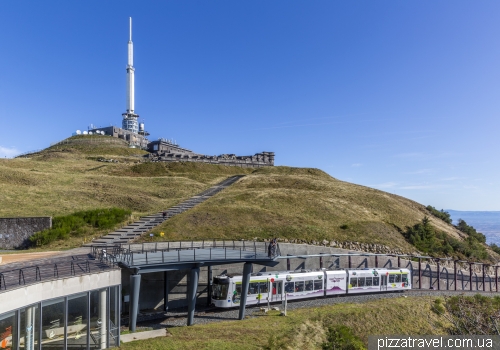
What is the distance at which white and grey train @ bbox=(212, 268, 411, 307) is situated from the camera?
2734 centimetres

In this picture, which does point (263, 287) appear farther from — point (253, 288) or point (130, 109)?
point (130, 109)

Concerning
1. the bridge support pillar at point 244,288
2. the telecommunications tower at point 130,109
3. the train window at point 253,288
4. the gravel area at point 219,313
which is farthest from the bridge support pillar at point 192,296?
the telecommunications tower at point 130,109

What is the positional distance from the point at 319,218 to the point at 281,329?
3089 centimetres

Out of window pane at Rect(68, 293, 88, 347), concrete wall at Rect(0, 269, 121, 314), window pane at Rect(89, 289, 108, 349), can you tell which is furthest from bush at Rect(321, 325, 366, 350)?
window pane at Rect(68, 293, 88, 347)

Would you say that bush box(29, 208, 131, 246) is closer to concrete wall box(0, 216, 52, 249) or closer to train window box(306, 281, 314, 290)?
concrete wall box(0, 216, 52, 249)

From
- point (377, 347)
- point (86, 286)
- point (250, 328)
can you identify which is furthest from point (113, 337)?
point (377, 347)

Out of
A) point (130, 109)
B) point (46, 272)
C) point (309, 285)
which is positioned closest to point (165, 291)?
point (46, 272)

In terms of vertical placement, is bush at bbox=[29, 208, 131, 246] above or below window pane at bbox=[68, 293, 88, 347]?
above

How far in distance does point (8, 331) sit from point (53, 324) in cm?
200

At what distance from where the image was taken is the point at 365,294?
33.6 meters

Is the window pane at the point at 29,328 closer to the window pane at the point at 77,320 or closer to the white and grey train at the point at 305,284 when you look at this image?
the window pane at the point at 77,320

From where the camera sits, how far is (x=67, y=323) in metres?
16.5

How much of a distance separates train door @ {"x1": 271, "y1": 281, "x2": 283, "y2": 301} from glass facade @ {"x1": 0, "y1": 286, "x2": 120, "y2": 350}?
1328cm

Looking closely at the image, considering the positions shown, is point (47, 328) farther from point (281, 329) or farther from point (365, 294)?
point (365, 294)
